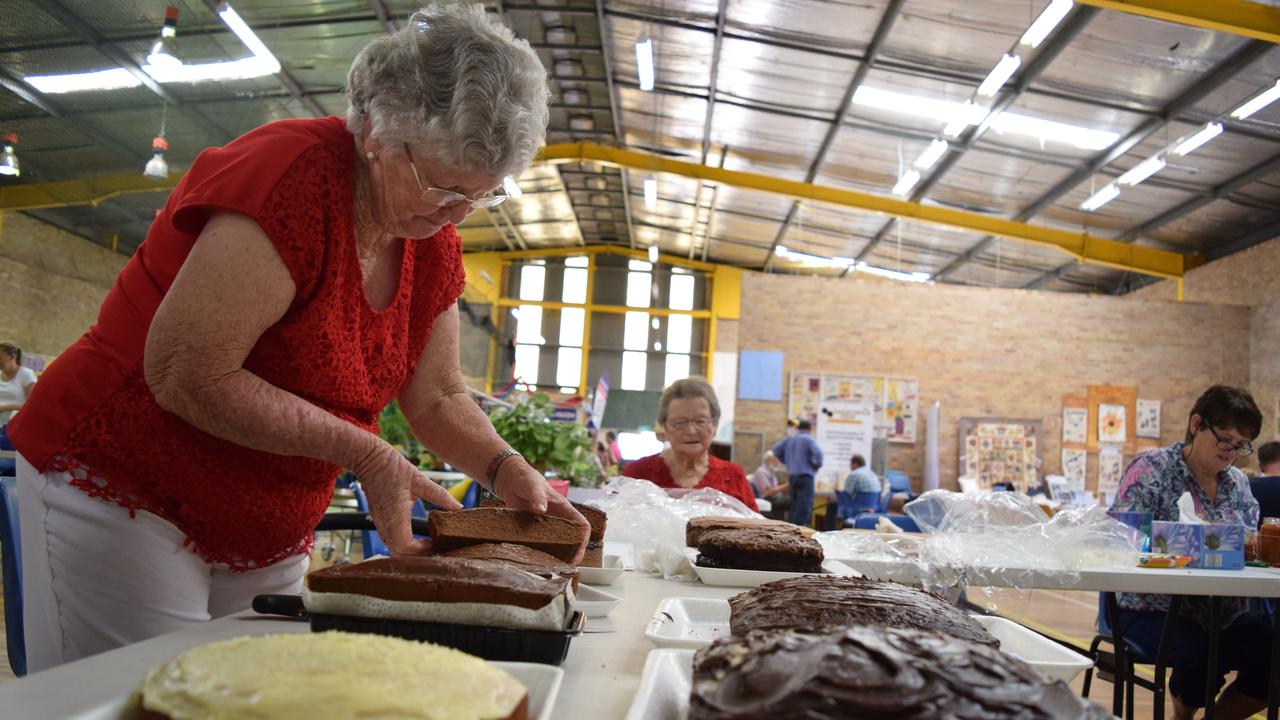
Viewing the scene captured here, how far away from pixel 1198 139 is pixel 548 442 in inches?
340

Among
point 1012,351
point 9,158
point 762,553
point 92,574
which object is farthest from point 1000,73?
point 92,574

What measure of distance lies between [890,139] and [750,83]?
199 centimetres

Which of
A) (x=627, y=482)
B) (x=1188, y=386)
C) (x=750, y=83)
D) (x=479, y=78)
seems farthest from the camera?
(x=1188, y=386)

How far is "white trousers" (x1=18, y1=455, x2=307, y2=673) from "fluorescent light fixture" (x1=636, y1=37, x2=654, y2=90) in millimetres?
8580

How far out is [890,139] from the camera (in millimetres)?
11398

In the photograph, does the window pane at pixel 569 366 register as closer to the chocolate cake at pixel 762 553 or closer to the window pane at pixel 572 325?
the window pane at pixel 572 325

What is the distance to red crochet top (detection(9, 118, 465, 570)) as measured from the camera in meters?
1.21

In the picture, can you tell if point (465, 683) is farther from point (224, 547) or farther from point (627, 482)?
point (627, 482)

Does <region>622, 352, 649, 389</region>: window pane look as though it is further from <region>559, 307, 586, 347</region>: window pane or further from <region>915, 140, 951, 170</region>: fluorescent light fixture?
<region>915, 140, 951, 170</region>: fluorescent light fixture

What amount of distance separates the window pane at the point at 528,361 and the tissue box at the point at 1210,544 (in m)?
17.5

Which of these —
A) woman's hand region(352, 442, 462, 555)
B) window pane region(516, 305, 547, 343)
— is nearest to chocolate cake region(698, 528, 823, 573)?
woman's hand region(352, 442, 462, 555)

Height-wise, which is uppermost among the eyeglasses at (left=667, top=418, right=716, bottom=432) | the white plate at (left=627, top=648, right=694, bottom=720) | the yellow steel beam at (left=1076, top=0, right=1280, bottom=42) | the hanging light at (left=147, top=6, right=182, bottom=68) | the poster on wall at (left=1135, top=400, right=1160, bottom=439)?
the yellow steel beam at (left=1076, top=0, right=1280, bottom=42)

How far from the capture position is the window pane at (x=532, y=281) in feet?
67.2

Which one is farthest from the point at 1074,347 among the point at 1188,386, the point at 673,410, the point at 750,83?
the point at 673,410
